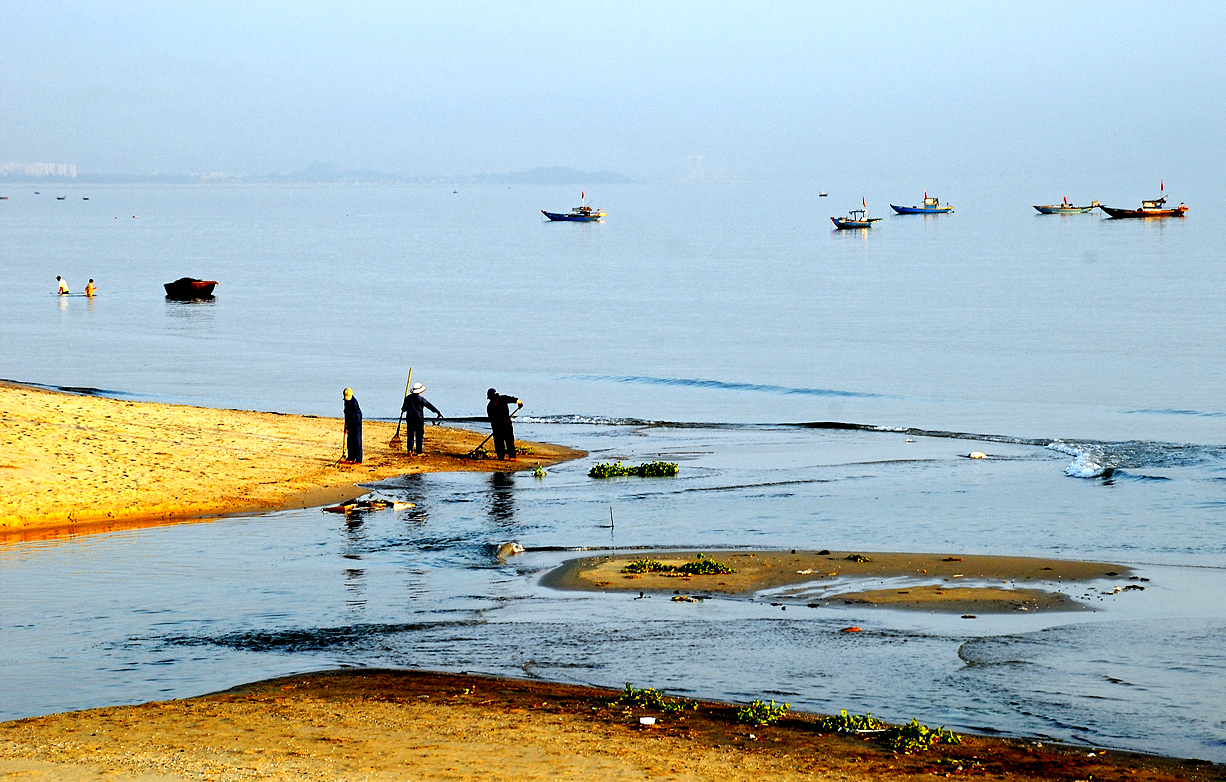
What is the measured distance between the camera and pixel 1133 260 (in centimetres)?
10712

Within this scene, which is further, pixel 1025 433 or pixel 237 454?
pixel 1025 433

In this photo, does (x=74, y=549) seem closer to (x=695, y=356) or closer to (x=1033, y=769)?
(x=1033, y=769)

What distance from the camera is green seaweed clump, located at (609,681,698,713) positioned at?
11383 mm

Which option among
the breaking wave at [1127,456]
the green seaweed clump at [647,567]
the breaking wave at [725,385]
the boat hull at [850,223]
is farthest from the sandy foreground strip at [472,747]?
the boat hull at [850,223]

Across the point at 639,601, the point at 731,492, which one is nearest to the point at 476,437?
the point at 731,492

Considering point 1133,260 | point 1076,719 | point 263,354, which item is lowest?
point 1076,719

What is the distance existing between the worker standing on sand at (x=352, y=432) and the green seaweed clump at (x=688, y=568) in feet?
32.3

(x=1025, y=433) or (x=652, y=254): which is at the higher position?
(x=652, y=254)

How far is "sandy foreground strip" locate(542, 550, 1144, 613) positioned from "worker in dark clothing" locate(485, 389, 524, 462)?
900cm

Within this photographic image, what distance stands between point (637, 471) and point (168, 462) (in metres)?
9.36

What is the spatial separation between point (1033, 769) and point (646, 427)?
26.3 meters

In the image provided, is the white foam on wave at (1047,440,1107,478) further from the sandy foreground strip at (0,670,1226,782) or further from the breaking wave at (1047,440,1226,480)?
the sandy foreground strip at (0,670,1226,782)

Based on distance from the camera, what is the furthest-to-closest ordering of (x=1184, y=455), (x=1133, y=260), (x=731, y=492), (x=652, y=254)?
(x=652, y=254) < (x=1133, y=260) < (x=1184, y=455) < (x=731, y=492)

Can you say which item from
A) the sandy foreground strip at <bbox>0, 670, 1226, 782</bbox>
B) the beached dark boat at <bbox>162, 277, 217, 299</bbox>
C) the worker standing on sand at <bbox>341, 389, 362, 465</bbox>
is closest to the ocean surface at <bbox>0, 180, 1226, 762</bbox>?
the sandy foreground strip at <bbox>0, 670, 1226, 782</bbox>
